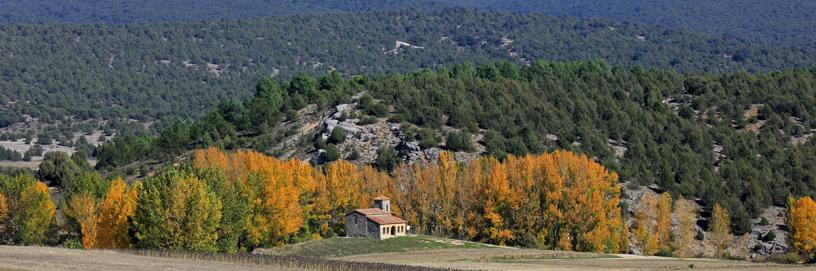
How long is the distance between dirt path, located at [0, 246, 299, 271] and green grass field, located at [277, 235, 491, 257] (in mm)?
19075

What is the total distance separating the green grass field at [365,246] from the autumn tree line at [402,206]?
4.36 m

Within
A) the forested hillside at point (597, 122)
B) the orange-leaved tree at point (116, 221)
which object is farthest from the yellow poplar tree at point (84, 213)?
the forested hillside at point (597, 122)

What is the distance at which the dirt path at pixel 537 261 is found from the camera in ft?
277

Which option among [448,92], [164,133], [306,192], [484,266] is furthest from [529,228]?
[164,133]

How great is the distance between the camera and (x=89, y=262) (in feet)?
243

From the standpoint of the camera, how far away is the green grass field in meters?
98.3

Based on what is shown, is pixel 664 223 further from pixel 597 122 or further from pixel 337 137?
pixel 337 137

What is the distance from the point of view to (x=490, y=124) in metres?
158

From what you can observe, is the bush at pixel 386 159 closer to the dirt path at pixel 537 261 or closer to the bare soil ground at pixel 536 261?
the bare soil ground at pixel 536 261

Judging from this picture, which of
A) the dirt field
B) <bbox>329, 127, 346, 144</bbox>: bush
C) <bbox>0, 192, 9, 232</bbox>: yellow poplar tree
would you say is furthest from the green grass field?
<bbox>329, 127, 346, 144</bbox>: bush

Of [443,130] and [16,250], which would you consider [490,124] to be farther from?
[16,250]

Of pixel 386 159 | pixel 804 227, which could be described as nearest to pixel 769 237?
pixel 804 227

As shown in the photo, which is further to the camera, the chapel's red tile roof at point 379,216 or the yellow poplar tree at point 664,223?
the yellow poplar tree at point 664,223

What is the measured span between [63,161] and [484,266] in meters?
85.2
